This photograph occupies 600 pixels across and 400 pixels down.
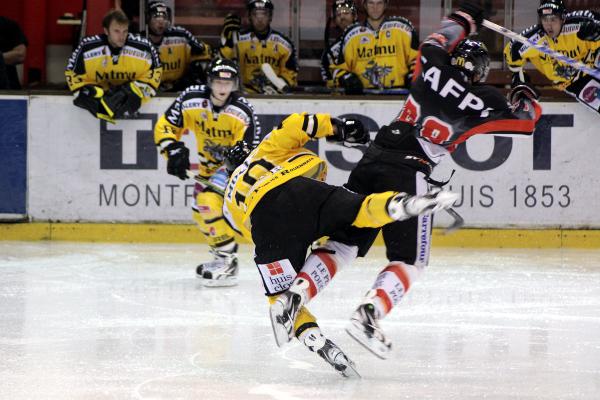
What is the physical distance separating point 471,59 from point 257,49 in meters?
4.36

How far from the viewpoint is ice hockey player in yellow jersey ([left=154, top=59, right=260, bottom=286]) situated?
652 centimetres

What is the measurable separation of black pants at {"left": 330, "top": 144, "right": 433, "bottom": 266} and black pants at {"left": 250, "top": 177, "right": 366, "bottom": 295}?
0.71 feet

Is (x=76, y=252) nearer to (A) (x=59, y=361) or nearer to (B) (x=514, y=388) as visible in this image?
(A) (x=59, y=361)

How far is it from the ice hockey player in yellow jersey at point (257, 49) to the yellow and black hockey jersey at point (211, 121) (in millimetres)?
1961

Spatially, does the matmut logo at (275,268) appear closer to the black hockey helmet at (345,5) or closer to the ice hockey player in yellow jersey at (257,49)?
the ice hockey player in yellow jersey at (257,49)

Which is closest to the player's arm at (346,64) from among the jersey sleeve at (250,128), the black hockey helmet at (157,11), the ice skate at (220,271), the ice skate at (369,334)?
the black hockey helmet at (157,11)

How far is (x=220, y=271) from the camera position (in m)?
6.52

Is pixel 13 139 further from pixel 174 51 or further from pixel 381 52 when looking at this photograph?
pixel 381 52

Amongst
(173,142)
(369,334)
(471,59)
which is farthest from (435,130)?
(173,142)

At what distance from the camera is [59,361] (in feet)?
14.3

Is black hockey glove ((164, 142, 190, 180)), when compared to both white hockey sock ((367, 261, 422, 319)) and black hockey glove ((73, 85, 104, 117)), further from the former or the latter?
white hockey sock ((367, 261, 422, 319))

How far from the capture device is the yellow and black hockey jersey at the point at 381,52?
8523 millimetres

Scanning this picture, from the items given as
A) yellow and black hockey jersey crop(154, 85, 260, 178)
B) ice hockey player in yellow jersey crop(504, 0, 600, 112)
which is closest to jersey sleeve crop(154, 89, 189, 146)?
yellow and black hockey jersey crop(154, 85, 260, 178)

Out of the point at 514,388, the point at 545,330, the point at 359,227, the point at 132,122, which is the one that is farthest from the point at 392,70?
the point at 514,388
